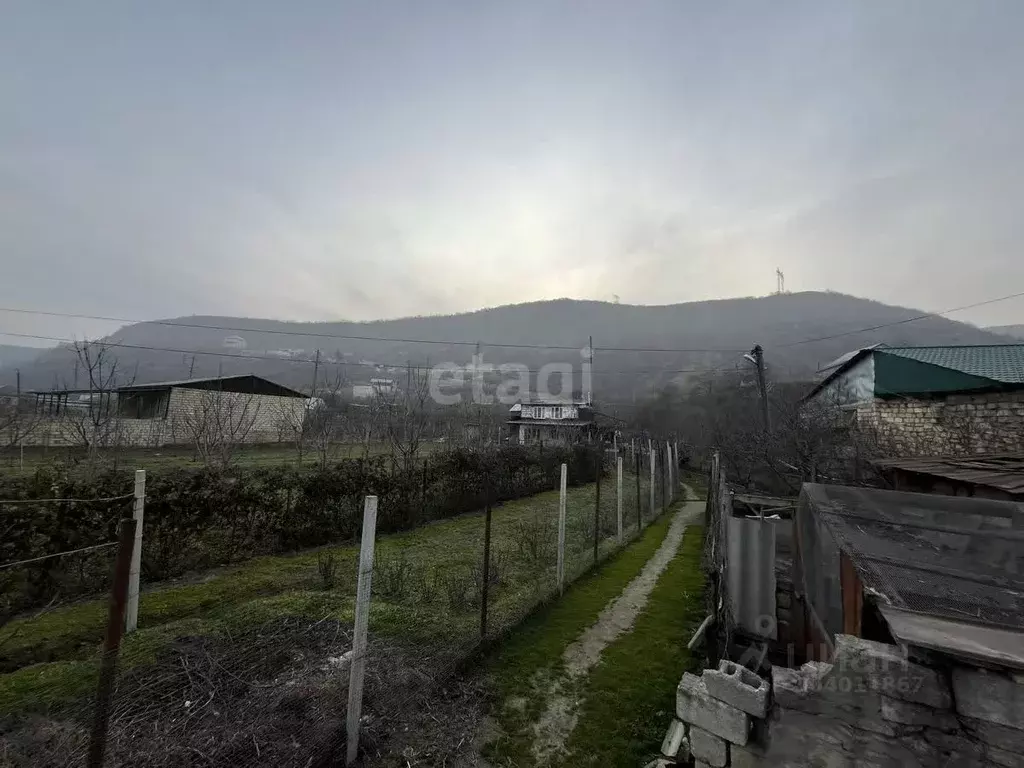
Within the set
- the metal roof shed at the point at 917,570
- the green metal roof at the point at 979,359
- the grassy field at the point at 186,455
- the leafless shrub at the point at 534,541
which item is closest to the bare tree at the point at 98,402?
the grassy field at the point at 186,455

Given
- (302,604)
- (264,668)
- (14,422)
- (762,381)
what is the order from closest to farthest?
(264,668) → (302,604) → (14,422) → (762,381)

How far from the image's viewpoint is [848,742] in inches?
73.2

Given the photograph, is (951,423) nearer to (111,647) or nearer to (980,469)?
(980,469)

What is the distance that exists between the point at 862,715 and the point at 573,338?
6464cm

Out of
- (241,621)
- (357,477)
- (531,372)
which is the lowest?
(241,621)

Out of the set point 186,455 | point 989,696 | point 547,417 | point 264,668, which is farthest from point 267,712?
point 547,417

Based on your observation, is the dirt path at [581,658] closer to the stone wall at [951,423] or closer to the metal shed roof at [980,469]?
the metal shed roof at [980,469]

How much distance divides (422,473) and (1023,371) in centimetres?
1469

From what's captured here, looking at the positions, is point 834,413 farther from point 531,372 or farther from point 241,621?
point 531,372

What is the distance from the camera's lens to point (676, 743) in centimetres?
288

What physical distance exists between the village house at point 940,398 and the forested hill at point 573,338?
21688 millimetres

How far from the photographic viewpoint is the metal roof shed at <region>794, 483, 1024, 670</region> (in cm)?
174

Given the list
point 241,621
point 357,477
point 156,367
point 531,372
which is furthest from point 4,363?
point 241,621

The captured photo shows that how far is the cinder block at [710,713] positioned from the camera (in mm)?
2115
